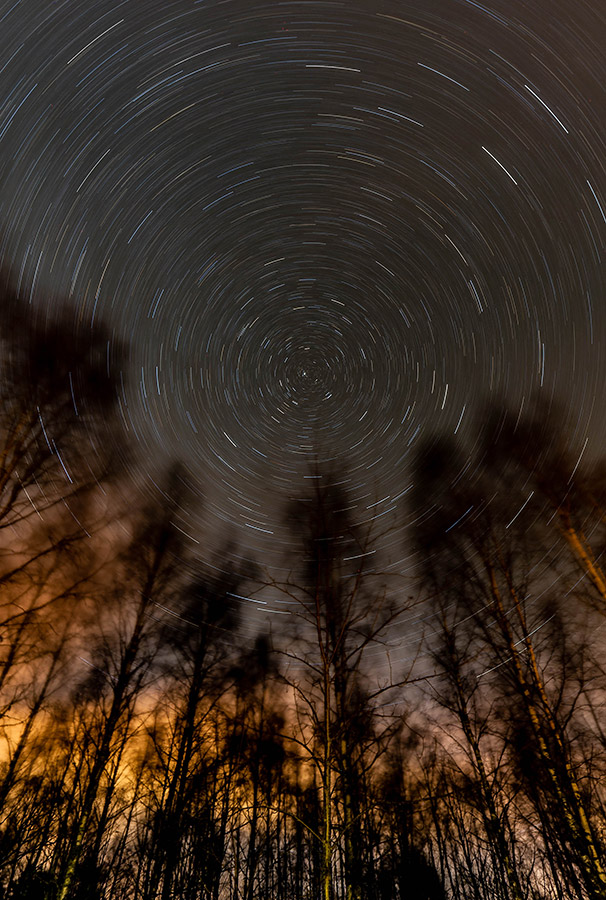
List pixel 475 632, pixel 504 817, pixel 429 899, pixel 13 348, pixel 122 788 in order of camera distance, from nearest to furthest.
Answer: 1. pixel 13 348
2. pixel 504 817
3. pixel 475 632
4. pixel 122 788
5. pixel 429 899

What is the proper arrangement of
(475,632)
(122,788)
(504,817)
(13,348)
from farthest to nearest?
(122,788)
(475,632)
(504,817)
(13,348)

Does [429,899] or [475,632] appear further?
[429,899]

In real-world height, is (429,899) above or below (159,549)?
below

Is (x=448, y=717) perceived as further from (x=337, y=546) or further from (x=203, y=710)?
(x=337, y=546)

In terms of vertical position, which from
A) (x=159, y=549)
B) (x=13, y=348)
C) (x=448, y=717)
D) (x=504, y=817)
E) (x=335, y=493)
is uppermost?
(x=159, y=549)

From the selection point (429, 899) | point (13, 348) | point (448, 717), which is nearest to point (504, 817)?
point (448, 717)

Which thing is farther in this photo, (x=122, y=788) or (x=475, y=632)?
(x=122, y=788)

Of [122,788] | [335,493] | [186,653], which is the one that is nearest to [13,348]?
[335,493]

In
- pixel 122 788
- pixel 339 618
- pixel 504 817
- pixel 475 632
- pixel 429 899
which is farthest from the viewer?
pixel 429 899

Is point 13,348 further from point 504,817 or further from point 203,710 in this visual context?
point 504,817
